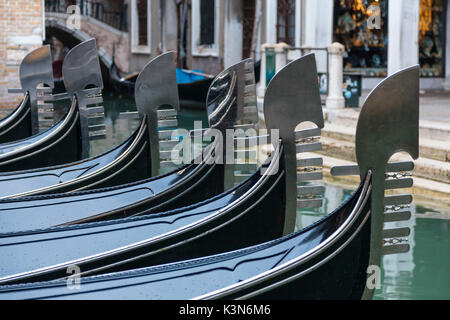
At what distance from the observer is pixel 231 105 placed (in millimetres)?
2531

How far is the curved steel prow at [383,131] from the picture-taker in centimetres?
169

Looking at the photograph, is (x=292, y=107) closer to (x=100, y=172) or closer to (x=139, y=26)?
(x=100, y=172)

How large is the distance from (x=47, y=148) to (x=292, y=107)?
158 centimetres

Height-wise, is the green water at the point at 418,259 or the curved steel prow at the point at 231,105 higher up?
the curved steel prow at the point at 231,105

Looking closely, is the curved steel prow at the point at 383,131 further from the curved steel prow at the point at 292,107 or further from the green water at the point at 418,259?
the green water at the point at 418,259

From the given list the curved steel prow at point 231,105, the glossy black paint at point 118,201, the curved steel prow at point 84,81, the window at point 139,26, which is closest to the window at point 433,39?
the curved steel prow at point 84,81

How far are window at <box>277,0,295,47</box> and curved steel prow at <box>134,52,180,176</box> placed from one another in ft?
17.3

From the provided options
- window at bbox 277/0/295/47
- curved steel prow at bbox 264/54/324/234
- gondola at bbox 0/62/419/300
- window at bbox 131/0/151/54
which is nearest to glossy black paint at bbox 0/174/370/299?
gondola at bbox 0/62/419/300

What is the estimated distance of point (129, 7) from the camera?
12.3m

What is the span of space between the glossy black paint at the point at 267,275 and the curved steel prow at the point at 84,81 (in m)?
1.74

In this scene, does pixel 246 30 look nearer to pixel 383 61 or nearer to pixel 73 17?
pixel 383 61

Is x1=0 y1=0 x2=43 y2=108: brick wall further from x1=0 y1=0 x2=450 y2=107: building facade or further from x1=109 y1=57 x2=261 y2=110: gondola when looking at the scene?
x1=109 y1=57 x2=261 y2=110: gondola

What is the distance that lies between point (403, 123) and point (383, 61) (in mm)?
5746

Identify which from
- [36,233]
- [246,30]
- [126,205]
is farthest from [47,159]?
[246,30]
